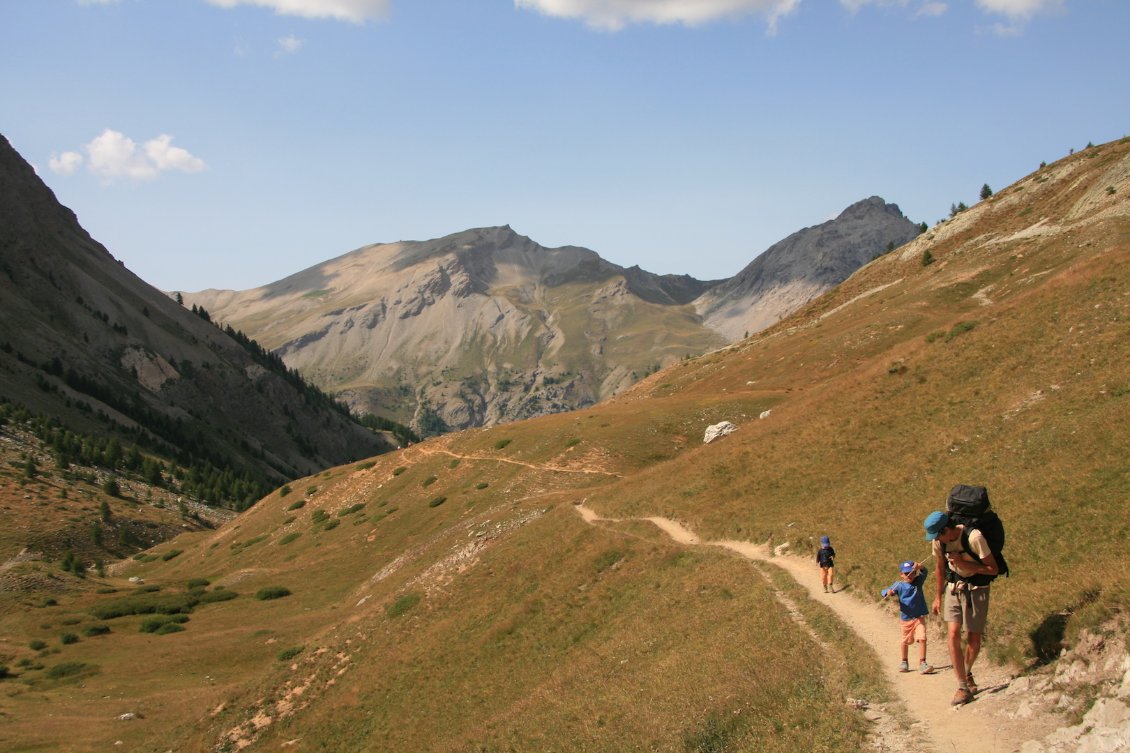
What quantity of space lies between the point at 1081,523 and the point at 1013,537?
1.85 meters

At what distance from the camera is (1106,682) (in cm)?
1470

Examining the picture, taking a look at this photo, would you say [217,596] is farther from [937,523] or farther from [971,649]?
[937,523]

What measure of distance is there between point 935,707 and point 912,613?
2.91 metres

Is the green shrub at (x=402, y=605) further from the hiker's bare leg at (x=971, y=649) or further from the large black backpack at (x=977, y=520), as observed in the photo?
the large black backpack at (x=977, y=520)

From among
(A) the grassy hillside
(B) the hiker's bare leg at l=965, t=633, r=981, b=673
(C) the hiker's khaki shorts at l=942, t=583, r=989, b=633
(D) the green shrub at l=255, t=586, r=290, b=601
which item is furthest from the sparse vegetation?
(C) the hiker's khaki shorts at l=942, t=583, r=989, b=633

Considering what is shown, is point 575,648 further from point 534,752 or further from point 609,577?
point 534,752

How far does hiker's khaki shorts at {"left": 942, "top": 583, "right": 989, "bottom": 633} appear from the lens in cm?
1728

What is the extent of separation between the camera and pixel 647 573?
3772 centimetres

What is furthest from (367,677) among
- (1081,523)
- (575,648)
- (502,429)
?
(502,429)

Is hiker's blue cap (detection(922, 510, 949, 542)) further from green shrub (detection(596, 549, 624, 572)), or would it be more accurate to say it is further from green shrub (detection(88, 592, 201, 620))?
green shrub (detection(88, 592, 201, 620))

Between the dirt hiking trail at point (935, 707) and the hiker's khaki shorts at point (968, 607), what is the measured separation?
1523mm

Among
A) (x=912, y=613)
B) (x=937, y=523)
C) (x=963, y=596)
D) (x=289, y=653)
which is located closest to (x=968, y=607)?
(x=963, y=596)

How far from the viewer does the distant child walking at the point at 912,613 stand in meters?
19.9

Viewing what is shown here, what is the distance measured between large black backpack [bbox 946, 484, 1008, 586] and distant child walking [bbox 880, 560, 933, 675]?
308 centimetres
